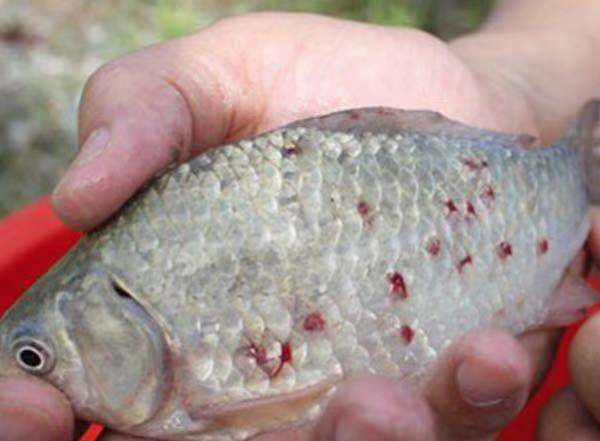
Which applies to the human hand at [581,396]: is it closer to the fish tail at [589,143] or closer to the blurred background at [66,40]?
the fish tail at [589,143]

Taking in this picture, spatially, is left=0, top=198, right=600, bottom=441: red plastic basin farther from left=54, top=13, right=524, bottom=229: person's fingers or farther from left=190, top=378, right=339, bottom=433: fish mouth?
left=190, top=378, right=339, bottom=433: fish mouth

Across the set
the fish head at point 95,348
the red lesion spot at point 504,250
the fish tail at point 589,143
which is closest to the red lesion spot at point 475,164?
the red lesion spot at point 504,250

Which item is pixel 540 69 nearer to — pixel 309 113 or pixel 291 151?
pixel 309 113

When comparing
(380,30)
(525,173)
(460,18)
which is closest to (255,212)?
(525,173)

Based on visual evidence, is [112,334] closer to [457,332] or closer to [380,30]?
[457,332]

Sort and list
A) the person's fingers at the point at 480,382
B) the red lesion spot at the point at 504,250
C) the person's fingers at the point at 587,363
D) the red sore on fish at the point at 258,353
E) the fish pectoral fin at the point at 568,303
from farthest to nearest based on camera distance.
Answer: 1. the fish pectoral fin at the point at 568,303
2. the person's fingers at the point at 587,363
3. the red lesion spot at the point at 504,250
4. the red sore on fish at the point at 258,353
5. the person's fingers at the point at 480,382

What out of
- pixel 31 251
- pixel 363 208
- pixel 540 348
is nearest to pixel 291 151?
pixel 363 208
